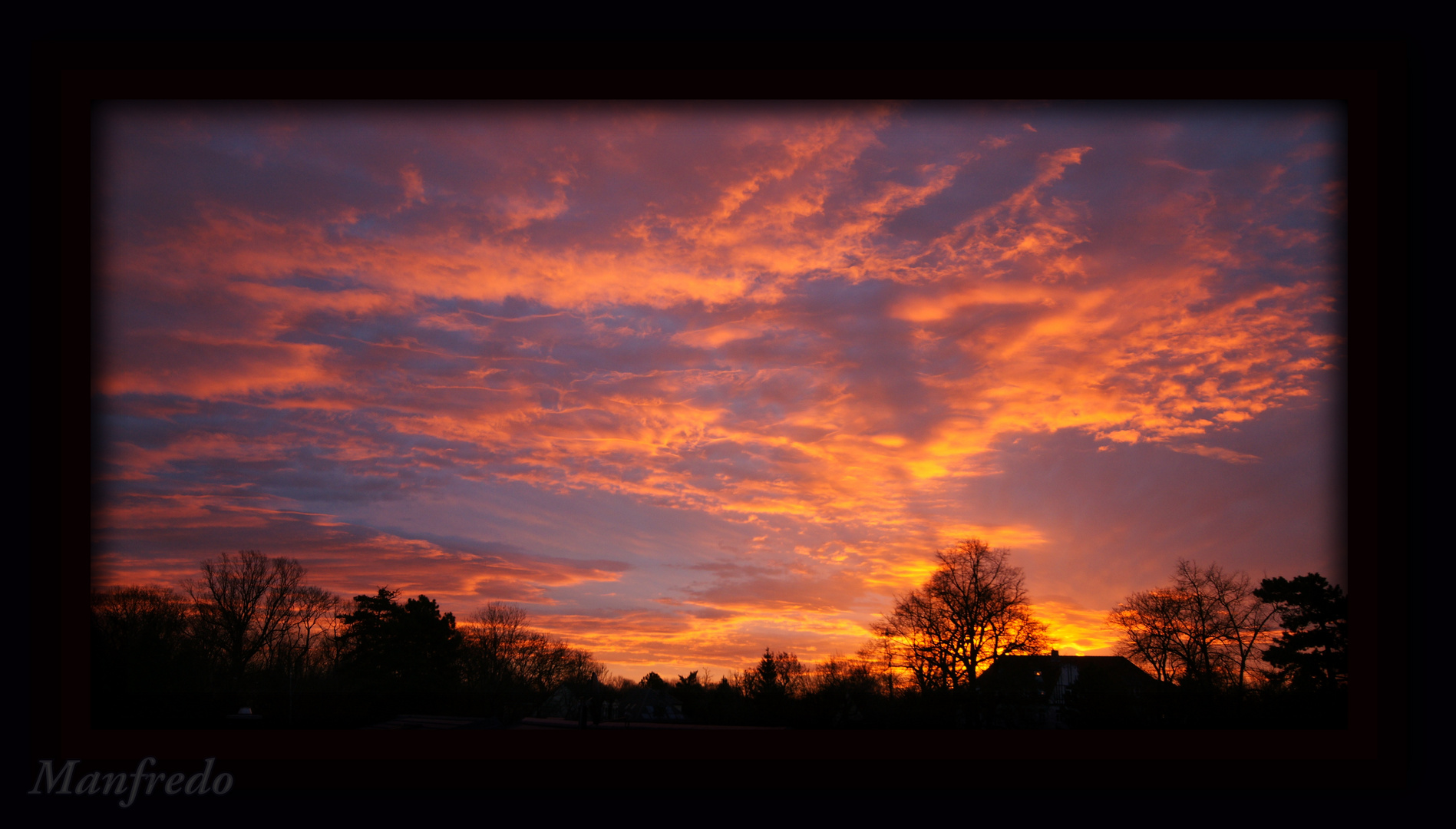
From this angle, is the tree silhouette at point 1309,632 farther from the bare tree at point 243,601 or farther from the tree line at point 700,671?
the bare tree at point 243,601

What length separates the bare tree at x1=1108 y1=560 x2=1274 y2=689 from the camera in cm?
746

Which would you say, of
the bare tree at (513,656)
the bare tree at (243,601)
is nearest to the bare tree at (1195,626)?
the bare tree at (513,656)

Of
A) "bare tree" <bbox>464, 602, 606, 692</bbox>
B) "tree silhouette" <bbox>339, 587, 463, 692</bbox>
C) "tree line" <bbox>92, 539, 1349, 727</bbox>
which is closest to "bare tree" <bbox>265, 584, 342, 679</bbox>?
"tree line" <bbox>92, 539, 1349, 727</bbox>

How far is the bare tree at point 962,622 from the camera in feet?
32.4

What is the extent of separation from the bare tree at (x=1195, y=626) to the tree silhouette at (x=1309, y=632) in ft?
1.89

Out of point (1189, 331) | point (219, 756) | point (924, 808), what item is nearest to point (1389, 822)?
point (924, 808)

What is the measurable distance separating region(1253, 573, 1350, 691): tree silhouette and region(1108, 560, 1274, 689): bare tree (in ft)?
1.89

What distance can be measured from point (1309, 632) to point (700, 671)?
5.01m

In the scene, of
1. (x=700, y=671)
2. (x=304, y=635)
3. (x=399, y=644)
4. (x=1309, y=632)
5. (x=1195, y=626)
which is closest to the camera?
(x=1309, y=632)

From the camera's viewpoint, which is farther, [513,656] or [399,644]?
[513,656]

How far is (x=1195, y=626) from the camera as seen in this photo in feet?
28.8

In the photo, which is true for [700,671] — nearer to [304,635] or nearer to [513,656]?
[513,656]

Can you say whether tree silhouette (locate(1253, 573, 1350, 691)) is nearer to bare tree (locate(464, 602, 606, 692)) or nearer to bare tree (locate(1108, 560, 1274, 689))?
bare tree (locate(1108, 560, 1274, 689))

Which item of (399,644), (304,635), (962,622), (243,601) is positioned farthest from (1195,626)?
(243,601)
